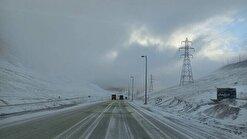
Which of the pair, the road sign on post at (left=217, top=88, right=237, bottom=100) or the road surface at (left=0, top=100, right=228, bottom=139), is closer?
the road surface at (left=0, top=100, right=228, bottom=139)

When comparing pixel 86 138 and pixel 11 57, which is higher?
pixel 11 57

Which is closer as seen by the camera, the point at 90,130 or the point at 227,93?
the point at 90,130

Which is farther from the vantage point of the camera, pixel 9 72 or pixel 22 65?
pixel 22 65

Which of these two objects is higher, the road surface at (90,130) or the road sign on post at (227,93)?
the road sign on post at (227,93)

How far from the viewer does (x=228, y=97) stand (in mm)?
41938

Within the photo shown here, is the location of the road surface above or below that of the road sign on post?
below

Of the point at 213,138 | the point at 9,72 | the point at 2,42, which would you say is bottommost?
the point at 213,138

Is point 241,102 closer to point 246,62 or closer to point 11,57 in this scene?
point 246,62

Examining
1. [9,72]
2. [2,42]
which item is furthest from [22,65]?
[9,72]

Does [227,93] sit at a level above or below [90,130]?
above

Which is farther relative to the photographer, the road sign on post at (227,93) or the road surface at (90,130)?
the road sign on post at (227,93)

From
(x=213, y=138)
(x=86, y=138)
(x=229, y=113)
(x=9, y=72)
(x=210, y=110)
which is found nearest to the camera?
(x=86, y=138)

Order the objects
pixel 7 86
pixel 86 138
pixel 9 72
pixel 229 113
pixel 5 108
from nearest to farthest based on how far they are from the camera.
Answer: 1. pixel 86 138
2. pixel 229 113
3. pixel 5 108
4. pixel 7 86
5. pixel 9 72

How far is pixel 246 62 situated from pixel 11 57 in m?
108
